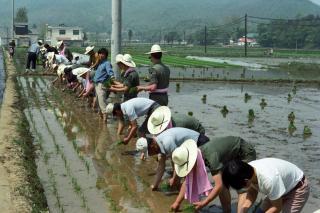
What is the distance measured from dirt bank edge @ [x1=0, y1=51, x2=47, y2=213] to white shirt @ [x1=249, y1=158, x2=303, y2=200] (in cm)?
242

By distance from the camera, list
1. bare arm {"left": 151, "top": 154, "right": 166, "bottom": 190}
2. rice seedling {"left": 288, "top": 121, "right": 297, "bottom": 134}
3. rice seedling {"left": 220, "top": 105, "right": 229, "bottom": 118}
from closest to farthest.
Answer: bare arm {"left": 151, "top": 154, "right": 166, "bottom": 190}
rice seedling {"left": 288, "top": 121, "right": 297, "bottom": 134}
rice seedling {"left": 220, "top": 105, "right": 229, "bottom": 118}

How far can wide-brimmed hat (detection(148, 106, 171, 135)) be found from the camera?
19.9ft

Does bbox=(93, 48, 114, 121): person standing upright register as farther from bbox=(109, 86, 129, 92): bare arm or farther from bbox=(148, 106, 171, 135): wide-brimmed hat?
bbox=(148, 106, 171, 135): wide-brimmed hat

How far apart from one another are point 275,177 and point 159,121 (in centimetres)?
234

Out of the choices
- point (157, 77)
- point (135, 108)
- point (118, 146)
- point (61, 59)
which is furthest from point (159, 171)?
point (61, 59)

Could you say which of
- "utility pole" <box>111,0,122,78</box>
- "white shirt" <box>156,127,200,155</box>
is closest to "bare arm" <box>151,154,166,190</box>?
"white shirt" <box>156,127,200,155</box>

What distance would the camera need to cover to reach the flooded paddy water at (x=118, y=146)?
588 cm

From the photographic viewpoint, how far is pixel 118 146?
841 centimetres

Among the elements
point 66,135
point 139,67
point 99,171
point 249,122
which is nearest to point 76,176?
point 99,171

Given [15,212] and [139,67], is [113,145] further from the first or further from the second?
[139,67]

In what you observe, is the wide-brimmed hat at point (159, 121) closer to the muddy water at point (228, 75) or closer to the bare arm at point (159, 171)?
the bare arm at point (159, 171)

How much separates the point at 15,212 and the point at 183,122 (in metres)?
2.30

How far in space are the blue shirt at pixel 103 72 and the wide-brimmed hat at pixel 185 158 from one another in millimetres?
5216

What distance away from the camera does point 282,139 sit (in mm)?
9531
